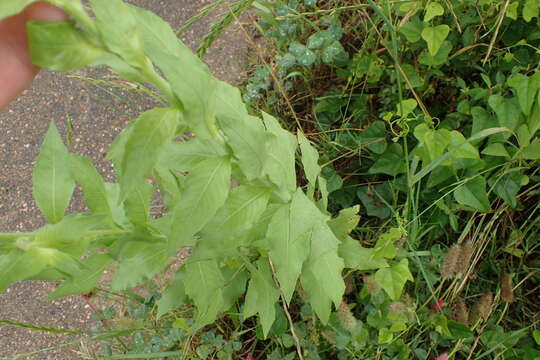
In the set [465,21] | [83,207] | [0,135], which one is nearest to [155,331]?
[83,207]

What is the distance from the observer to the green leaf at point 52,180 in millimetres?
921

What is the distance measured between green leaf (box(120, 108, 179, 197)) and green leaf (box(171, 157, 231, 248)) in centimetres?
11

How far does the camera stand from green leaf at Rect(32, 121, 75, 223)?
3.02 ft

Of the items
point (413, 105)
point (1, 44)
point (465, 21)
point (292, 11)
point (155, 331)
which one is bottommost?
point (155, 331)

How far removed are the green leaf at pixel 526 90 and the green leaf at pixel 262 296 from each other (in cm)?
79

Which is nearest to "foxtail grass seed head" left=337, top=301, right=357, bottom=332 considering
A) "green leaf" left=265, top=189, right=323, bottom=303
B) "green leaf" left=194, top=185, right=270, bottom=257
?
"green leaf" left=265, top=189, right=323, bottom=303

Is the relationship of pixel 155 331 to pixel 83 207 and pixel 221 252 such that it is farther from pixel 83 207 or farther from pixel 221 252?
pixel 221 252

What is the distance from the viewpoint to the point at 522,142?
1353 millimetres

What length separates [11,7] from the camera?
0.57 m

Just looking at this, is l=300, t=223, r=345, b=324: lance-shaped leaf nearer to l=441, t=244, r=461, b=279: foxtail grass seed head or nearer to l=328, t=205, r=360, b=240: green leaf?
l=328, t=205, r=360, b=240: green leaf

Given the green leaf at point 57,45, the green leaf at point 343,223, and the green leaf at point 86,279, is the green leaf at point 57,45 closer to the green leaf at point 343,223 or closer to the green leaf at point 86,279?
the green leaf at point 86,279

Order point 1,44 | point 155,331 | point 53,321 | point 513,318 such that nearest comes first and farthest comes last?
1. point 1,44
2. point 513,318
3. point 155,331
4. point 53,321

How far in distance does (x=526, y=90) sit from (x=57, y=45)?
1.18 meters

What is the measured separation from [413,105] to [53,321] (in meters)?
1.55
